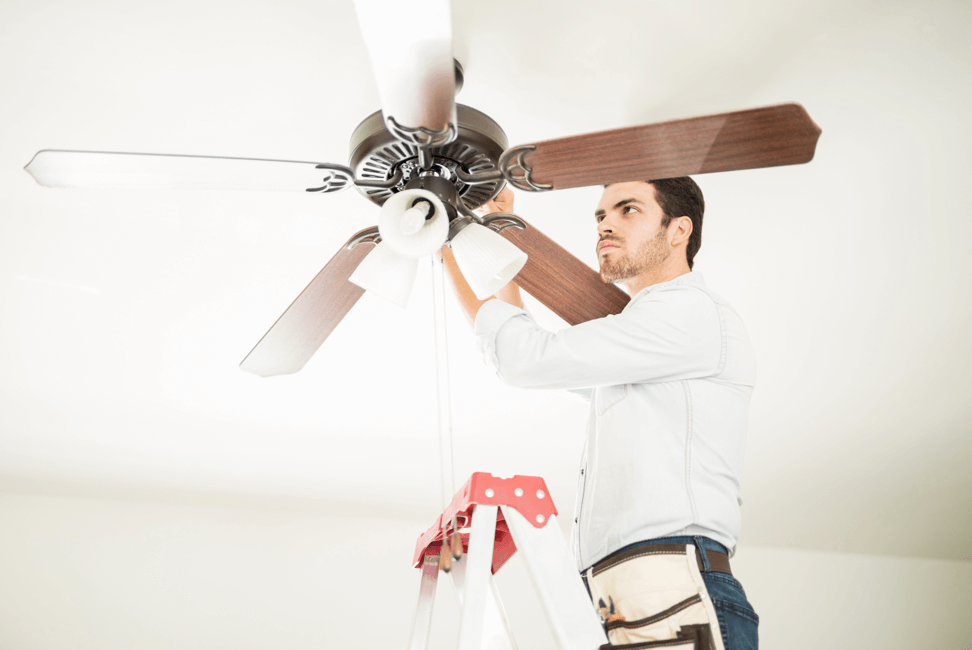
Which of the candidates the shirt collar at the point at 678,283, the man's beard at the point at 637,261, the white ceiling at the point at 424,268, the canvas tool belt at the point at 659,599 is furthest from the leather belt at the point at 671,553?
the white ceiling at the point at 424,268

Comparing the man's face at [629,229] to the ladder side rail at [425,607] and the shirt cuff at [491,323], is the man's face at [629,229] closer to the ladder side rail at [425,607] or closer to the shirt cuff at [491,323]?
the shirt cuff at [491,323]

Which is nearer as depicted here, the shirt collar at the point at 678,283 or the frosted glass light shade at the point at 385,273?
the frosted glass light shade at the point at 385,273

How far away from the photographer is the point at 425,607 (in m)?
1.12

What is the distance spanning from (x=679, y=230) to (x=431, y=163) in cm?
56

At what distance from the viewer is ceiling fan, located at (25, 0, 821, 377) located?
798 mm

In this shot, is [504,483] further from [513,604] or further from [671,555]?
[513,604]

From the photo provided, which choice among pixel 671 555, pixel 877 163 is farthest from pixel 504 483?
pixel 877 163

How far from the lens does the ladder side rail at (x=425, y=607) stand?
1117 mm

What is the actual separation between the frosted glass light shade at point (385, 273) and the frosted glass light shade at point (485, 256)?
8 centimetres

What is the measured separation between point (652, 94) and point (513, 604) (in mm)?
2482

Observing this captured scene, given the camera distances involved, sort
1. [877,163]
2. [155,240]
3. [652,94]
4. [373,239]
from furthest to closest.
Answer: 1. [155,240]
2. [877,163]
3. [652,94]
4. [373,239]

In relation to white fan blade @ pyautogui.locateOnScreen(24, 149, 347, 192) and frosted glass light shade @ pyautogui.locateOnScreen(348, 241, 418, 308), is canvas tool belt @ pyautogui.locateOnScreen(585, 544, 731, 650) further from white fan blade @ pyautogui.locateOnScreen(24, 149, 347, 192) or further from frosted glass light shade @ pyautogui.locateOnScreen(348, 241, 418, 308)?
white fan blade @ pyautogui.locateOnScreen(24, 149, 347, 192)

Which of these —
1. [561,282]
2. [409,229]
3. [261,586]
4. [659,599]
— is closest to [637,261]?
[561,282]

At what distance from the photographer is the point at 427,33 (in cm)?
74
